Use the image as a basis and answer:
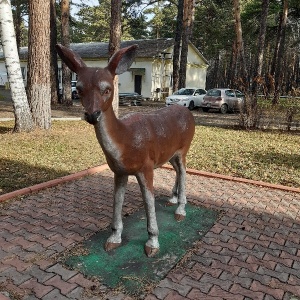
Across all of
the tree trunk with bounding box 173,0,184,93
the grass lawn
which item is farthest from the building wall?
the grass lawn

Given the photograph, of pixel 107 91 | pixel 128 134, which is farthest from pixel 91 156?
pixel 107 91

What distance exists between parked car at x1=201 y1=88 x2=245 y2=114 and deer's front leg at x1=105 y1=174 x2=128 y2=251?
17629mm

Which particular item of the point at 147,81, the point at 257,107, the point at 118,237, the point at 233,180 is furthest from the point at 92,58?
the point at 118,237

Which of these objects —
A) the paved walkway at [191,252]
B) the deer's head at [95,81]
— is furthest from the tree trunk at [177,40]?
the deer's head at [95,81]

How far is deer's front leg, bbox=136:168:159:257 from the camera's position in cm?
349

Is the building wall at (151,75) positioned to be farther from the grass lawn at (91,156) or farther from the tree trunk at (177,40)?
the grass lawn at (91,156)

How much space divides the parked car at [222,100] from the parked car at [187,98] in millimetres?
967

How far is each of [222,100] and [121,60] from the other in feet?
59.7

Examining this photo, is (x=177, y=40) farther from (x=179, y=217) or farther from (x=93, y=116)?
(x=93, y=116)

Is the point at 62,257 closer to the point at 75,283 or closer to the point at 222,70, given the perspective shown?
the point at 75,283

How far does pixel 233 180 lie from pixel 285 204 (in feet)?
4.47

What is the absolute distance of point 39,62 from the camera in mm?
9859

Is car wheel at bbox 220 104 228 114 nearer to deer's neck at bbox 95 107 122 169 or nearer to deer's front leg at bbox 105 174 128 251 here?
→ deer's front leg at bbox 105 174 128 251

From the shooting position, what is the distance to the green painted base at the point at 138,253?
10.3ft
